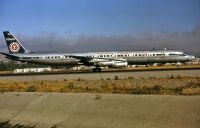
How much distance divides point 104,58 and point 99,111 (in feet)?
151

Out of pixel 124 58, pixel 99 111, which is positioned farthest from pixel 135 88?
pixel 124 58

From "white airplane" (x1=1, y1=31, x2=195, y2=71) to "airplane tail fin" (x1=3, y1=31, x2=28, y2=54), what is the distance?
481 centimetres

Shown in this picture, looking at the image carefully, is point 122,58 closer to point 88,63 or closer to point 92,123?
point 88,63

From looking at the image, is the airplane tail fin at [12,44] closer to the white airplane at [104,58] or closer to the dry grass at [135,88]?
the white airplane at [104,58]

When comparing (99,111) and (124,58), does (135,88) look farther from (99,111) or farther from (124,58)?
(124,58)

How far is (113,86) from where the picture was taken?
34.1 m

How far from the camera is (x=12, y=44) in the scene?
83312 mm

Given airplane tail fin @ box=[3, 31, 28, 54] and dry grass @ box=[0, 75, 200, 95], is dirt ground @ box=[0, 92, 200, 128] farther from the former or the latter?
airplane tail fin @ box=[3, 31, 28, 54]

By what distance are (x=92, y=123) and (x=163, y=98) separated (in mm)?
4419

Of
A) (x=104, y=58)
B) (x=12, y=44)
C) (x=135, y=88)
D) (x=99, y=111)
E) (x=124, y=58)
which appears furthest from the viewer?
→ (x=12, y=44)

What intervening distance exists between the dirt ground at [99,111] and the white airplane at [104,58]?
37.1 meters

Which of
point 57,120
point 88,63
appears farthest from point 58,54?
point 57,120

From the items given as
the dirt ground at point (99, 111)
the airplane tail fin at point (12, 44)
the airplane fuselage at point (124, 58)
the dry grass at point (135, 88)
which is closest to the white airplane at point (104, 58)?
the airplane fuselage at point (124, 58)

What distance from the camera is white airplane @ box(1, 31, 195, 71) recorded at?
69.3 meters
